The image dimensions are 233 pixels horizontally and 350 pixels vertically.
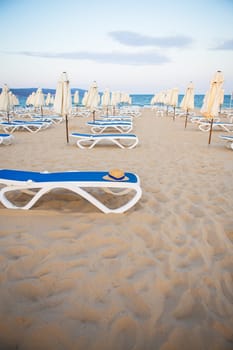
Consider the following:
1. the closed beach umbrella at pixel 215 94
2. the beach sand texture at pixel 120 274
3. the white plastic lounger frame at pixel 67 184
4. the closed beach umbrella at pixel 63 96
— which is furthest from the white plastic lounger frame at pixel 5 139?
the closed beach umbrella at pixel 215 94

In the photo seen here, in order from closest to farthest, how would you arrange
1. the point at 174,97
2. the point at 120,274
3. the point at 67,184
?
the point at 120,274, the point at 67,184, the point at 174,97

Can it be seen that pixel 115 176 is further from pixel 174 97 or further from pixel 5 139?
pixel 174 97

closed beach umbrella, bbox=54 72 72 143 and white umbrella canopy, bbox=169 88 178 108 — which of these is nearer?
closed beach umbrella, bbox=54 72 72 143

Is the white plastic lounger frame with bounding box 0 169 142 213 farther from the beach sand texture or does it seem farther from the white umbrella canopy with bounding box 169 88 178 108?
the white umbrella canopy with bounding box 169 88 178 108

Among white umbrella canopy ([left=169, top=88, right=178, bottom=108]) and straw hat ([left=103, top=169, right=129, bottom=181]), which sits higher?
white umbrella canopy ([left=169, top=88, right=178, bottom=108])

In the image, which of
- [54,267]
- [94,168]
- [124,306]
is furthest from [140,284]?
[94,168]

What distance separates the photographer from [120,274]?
1.79 m

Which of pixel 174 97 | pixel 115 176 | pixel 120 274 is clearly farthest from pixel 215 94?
pixel 174 97

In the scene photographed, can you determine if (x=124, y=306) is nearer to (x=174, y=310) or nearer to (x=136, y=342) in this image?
(x=136, y=342)

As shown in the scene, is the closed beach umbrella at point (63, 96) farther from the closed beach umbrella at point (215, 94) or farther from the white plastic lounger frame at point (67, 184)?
the closed beach umbrella at point (215, 94)

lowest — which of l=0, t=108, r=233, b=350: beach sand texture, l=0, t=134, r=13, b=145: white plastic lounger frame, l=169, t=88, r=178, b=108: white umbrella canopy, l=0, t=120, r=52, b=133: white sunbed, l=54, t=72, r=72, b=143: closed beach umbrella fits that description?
l=0, t=108, r=233, b=350: beach sand texture

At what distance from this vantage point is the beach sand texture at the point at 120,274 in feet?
4.36

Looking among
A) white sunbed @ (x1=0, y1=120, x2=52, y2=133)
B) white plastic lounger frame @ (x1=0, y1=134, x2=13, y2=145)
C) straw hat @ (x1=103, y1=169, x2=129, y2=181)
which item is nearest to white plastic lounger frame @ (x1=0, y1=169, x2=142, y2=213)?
straw hat @ (x1=103, y1=169, x2=129, y2=181)

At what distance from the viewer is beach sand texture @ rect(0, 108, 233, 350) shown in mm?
1328
